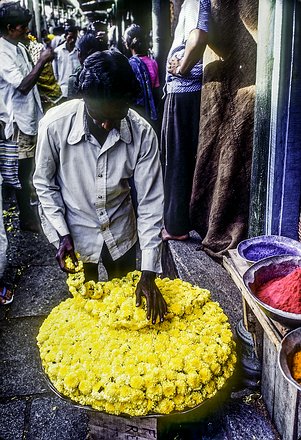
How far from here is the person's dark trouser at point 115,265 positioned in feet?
10.9

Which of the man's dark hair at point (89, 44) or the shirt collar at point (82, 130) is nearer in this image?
the shirt collar at point (82, 130)

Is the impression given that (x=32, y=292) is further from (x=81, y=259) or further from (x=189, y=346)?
(x=189, y=346)

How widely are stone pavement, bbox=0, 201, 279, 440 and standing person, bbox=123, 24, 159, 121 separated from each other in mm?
2405

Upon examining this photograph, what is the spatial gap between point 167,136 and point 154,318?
7.60 feet

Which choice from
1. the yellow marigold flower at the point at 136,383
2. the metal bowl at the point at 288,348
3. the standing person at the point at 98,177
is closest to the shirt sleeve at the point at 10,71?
the standing person at the point at 98,177

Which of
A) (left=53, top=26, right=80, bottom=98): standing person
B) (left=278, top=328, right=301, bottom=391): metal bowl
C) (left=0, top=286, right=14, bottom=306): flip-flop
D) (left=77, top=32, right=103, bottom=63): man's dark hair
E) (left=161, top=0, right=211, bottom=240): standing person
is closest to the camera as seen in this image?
(left=278, top=328, right=301, bottom=391): metal bowl

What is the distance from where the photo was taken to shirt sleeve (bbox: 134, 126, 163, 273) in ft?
9.13

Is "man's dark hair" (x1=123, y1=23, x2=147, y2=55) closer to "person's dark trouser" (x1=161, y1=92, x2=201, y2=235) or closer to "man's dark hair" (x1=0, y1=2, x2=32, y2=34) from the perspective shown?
"man's dark hair" (x1=0, y1=2, x2=32, y2=34)

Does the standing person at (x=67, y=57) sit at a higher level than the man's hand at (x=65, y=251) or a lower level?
higher

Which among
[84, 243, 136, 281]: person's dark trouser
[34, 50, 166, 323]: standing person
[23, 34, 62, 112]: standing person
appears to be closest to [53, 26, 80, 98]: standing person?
[23, 34, 62, 112]: standing person

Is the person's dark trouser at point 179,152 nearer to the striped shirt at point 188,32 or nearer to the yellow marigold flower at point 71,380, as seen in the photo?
the striped shirt at point 188,32

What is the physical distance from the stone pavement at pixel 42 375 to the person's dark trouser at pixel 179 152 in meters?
0.31

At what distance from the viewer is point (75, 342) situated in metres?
2.64

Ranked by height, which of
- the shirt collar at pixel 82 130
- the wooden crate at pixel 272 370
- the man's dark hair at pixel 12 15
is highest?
the man's dark hair at pixel 12 15
